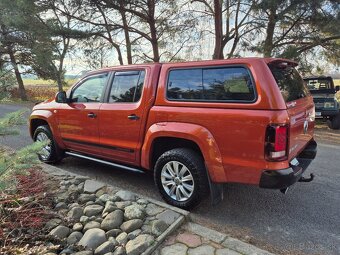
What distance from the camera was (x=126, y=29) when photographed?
12719 mm

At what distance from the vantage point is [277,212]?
3627mm

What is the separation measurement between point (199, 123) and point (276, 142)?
86cm

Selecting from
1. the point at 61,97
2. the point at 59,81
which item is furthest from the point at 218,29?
the point at 59,81

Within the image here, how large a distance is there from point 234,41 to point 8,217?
10603 mm

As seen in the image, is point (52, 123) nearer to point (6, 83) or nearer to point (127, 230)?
point (6, 83)

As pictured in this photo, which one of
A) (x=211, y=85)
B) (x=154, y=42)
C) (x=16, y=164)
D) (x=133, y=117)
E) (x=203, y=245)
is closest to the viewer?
(x=16, y=164)

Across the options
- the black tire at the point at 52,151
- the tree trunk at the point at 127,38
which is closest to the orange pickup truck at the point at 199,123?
the black tire at the point at 52,151

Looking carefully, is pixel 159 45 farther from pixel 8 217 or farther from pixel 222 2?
pixel 8 217

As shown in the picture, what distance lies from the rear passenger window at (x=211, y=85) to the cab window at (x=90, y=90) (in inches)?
50.5

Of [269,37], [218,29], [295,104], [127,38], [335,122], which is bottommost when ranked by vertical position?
[335,122]

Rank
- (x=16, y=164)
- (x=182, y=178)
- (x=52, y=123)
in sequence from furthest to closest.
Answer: (x=52, y=123) < (x=182, y=178) < (x=16, y=164)

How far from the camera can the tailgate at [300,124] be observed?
3127 mm

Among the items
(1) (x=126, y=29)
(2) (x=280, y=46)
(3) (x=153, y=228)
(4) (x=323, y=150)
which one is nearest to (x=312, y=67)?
(2) (x=280, y=46)

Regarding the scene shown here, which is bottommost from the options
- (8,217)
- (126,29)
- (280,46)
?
(8,217)
